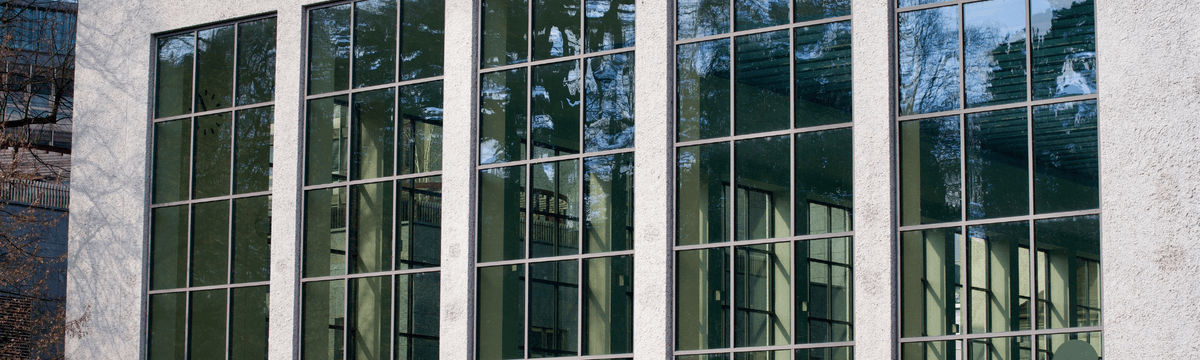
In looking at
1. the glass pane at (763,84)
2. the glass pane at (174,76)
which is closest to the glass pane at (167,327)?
the glass pane at (174,76)

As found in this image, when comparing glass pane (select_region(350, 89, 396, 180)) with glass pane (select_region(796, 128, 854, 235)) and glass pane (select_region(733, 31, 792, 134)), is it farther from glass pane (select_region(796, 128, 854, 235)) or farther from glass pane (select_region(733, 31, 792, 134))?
glass pane (select_region(796, 128, 854, 235))

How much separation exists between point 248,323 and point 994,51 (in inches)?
518

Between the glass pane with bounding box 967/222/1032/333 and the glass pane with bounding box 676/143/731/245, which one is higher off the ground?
the glass pane with bounding box 676/143/731/245

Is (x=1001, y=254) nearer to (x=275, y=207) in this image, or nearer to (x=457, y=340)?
(x=457, y=340)

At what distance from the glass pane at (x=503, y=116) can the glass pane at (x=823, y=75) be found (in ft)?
14.8

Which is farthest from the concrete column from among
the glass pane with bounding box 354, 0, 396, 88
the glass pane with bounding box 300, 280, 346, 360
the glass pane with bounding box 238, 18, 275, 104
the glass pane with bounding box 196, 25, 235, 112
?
the glass pane with bounding box 196, 25, 235, 112

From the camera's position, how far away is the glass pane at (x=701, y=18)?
16594 millimetres

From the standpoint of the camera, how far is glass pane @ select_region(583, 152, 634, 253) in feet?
55.1

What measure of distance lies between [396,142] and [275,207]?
270 centimetres

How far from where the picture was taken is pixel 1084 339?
13.5 meters

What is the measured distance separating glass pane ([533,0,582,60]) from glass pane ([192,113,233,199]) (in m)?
6.61

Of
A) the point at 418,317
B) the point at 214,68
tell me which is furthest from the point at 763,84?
the point at 214,68

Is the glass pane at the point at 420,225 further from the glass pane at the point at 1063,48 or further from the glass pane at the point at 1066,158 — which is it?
the glass pane at the point at 1063,48

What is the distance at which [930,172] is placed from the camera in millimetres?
14797
